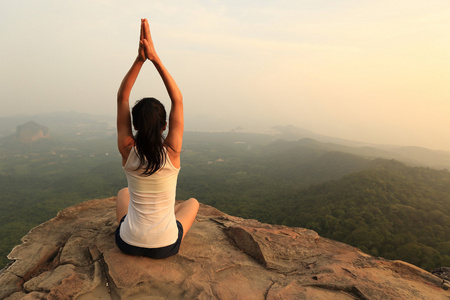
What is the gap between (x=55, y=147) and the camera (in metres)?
117

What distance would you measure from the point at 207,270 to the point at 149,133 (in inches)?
99.6

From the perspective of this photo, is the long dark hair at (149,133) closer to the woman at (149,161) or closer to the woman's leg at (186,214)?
the woman at (149,161)

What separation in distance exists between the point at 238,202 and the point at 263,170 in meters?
34.4

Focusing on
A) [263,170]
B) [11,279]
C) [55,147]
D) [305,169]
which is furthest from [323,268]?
[55,147]

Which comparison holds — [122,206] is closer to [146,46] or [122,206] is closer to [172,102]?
[172,102]

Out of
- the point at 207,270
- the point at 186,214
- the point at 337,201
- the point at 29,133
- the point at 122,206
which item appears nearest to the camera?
the point at 207,270

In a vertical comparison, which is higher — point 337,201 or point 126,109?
point 126,109

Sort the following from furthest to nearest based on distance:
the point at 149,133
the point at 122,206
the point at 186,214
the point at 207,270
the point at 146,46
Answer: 1. the point at 186,214
2. the point at 122,206
3. the point at 207,270
4. the point at 146,46
5. the point at 149,133

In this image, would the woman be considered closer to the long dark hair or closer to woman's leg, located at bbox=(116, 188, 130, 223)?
the long dark hair

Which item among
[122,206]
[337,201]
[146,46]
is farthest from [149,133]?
[337,201]

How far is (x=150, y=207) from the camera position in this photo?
3031 mm

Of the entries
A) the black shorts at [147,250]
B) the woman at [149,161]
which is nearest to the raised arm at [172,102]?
the woman at [149,161]

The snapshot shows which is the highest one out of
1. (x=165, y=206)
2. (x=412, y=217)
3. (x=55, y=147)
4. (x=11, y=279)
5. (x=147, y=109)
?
(x=147, y=109)

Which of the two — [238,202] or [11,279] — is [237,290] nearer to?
[11,279]
